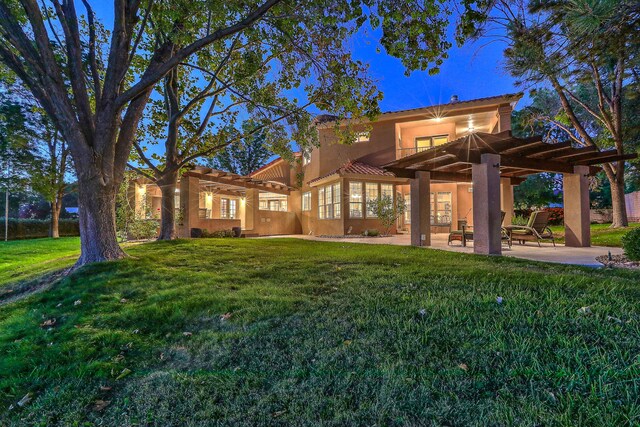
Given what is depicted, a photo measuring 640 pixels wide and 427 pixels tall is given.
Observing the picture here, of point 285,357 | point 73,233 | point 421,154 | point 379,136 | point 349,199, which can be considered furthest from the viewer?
point 73,233

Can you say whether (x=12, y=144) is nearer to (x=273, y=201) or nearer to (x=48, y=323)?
(x=273, y=201)

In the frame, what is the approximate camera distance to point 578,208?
9.38m

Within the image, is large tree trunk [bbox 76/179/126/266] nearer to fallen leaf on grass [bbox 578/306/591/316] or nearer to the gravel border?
fallen leaf on grass [bbox 578/306/591/316]

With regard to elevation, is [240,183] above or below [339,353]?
above

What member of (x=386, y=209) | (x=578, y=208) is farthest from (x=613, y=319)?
(x=386, y=209)

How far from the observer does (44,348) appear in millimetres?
3367

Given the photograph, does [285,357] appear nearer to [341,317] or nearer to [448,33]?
[341,317]

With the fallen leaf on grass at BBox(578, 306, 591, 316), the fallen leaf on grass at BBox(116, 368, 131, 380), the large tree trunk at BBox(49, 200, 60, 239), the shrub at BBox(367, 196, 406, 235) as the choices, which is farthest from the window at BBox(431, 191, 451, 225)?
the large tree trunk at BBox(49, 200, 60, 239)

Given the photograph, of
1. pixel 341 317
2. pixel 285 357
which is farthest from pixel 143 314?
pixel 341 317

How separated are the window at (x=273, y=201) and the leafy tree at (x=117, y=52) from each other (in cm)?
1549

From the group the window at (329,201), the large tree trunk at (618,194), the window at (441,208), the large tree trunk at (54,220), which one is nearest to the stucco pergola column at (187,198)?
the window at (329,201)

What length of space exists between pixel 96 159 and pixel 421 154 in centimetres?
812

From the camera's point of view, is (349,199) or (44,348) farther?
(349,199)

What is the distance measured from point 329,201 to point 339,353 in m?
13.9
